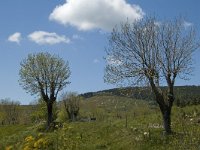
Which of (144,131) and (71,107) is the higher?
(71,107)

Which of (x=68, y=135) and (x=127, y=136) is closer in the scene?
(x=68, y=135)

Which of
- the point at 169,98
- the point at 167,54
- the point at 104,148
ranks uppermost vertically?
the point at 167,54

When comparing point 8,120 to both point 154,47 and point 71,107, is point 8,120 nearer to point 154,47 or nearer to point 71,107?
point 71,107

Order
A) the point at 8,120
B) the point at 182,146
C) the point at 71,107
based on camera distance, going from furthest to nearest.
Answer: the point at 8,120, the point at 71,107, the point at 182,146

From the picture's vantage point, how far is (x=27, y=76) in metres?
65.8

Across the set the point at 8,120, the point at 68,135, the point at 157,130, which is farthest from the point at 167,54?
the point at 8,120

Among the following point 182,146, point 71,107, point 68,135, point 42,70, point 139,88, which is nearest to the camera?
point 182,146

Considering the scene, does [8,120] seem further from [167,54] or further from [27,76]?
[167,54]

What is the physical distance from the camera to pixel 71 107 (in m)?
120

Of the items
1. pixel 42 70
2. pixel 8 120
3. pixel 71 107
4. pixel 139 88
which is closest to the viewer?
pixel 139 88

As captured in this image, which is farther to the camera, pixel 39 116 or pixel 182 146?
pixel 39 116

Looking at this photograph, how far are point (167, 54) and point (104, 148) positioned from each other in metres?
8.48

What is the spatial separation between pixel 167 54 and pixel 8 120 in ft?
535

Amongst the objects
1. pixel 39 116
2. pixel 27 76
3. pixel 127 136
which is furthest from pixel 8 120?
pixel 127 136
